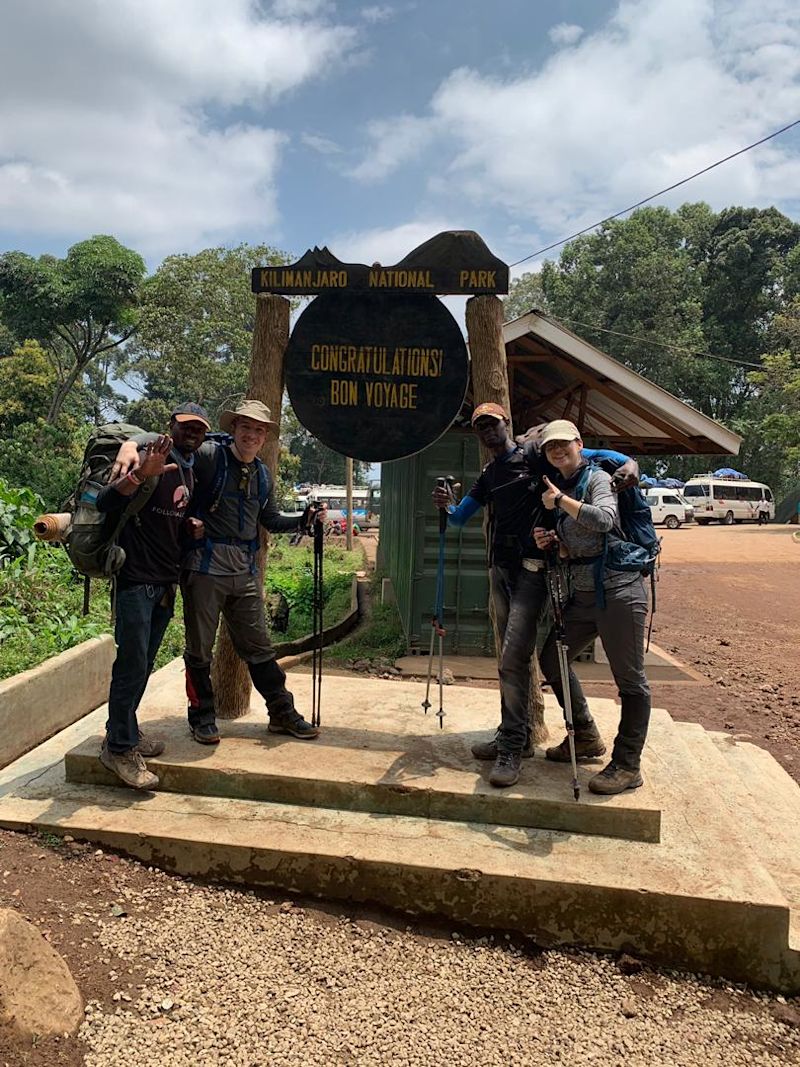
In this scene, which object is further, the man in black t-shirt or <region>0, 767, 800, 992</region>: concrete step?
the man in black t-shirt

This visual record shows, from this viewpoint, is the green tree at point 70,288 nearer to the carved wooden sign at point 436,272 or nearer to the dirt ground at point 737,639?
the dirt ground at point 737,639

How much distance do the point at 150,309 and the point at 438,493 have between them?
2362 centimetres

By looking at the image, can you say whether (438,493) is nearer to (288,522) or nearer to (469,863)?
(288,522)

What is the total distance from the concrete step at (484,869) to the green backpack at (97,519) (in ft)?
4.43

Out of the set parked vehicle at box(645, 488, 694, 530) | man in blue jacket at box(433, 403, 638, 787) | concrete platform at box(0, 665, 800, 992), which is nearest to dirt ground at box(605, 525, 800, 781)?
concrete platform at box(0, 665, 800, 992)

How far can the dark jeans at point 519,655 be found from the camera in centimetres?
398

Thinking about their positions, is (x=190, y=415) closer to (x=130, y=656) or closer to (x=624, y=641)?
(x=130, y=656)

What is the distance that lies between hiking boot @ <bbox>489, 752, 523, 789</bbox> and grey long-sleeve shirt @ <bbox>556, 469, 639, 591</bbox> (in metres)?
1.02

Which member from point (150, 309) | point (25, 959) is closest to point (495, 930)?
point (25, 959)

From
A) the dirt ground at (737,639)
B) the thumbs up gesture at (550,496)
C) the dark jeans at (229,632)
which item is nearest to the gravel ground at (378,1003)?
the dark jeans at (229,632)

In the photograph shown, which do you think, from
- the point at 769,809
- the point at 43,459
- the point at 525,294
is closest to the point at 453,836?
the point at 769,809

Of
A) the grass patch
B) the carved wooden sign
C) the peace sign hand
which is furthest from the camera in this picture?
the grass patch

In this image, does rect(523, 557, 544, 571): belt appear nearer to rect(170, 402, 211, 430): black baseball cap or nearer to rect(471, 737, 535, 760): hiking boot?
rect(471, 737, 535, 760): hiking boot

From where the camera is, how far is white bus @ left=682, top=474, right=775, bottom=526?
123ft
